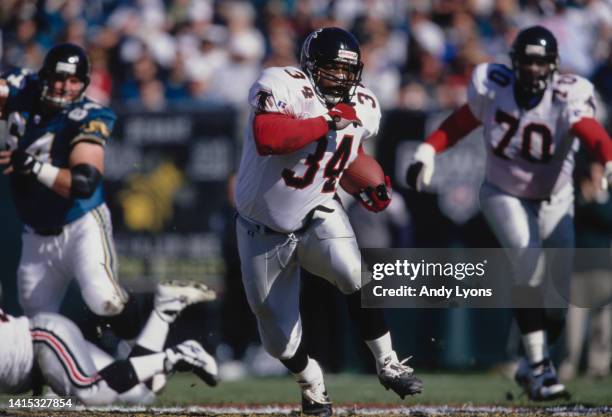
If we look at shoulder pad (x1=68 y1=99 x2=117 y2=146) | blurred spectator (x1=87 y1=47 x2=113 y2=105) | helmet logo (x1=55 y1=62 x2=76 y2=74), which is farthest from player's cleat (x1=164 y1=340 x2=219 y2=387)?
blurred spectator (x1=87 y1=47 x2=113 y2=105)

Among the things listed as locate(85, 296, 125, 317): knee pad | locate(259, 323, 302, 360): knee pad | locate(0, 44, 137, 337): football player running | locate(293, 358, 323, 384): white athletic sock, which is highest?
locate(0, 44, 137, 337): football player running

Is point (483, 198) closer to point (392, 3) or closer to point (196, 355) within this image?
point (196, 355)

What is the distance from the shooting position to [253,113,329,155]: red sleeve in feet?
18.1

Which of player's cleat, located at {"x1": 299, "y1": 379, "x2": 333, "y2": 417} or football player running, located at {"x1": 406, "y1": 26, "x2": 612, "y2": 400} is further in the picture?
football player running, located at {"x1": 406, "y1": 26, "x2": 612, "y2": 400}

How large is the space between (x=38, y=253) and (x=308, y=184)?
6.88 ft

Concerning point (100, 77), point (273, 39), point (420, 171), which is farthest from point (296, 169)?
point (100, 77)

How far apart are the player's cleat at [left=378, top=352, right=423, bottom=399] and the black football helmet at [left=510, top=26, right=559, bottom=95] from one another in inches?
87.5

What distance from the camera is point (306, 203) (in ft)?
19.5

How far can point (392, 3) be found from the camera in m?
11.8

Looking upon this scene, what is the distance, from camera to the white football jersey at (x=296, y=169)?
5.83 m

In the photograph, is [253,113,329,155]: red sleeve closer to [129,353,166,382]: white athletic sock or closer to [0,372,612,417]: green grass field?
[0,372,612,417]: green grass field

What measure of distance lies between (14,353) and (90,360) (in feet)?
1.65

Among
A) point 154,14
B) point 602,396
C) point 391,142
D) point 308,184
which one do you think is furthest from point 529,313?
point 154,14

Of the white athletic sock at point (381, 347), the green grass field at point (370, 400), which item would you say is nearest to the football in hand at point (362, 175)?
the white athletic sock at point (381, 347)
